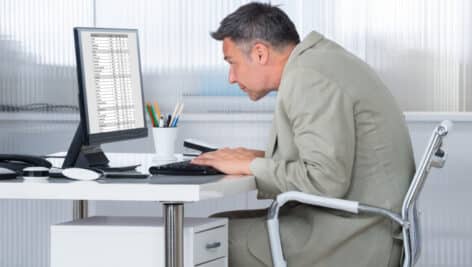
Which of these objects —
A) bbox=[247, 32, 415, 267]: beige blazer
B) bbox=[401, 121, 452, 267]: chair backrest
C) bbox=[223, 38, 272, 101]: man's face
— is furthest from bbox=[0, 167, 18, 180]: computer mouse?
bbox=[401, 121, 452, 267]: chair backrest

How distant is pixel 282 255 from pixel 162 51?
2.13 metres

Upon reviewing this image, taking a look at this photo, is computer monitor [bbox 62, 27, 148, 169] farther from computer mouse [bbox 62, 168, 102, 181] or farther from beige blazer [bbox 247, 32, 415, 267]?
beige blazer [bbox 247, 32, 415, 267]

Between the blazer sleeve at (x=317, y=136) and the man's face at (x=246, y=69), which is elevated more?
the man's face at (x=246, y=69)

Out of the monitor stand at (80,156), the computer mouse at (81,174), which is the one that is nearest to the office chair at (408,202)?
the computer mouse at (81,174)

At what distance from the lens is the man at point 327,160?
7.69 ft

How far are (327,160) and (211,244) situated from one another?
1.16 feet

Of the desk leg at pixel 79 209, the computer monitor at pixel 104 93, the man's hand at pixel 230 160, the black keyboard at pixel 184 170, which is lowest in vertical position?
the desk leg at pixel 79 209

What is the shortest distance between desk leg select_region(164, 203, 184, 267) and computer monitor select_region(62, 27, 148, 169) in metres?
0.58

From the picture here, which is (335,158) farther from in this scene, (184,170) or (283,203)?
(184,170)

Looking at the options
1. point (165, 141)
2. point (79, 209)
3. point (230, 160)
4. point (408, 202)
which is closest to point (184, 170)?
point (230, 160)

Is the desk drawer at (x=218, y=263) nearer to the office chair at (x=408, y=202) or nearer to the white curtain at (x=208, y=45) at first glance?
the office chair at (x=408, y=202)

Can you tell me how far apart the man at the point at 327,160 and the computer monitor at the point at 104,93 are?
36 cm

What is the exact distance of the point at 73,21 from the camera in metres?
4.44

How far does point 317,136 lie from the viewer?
2328mm
